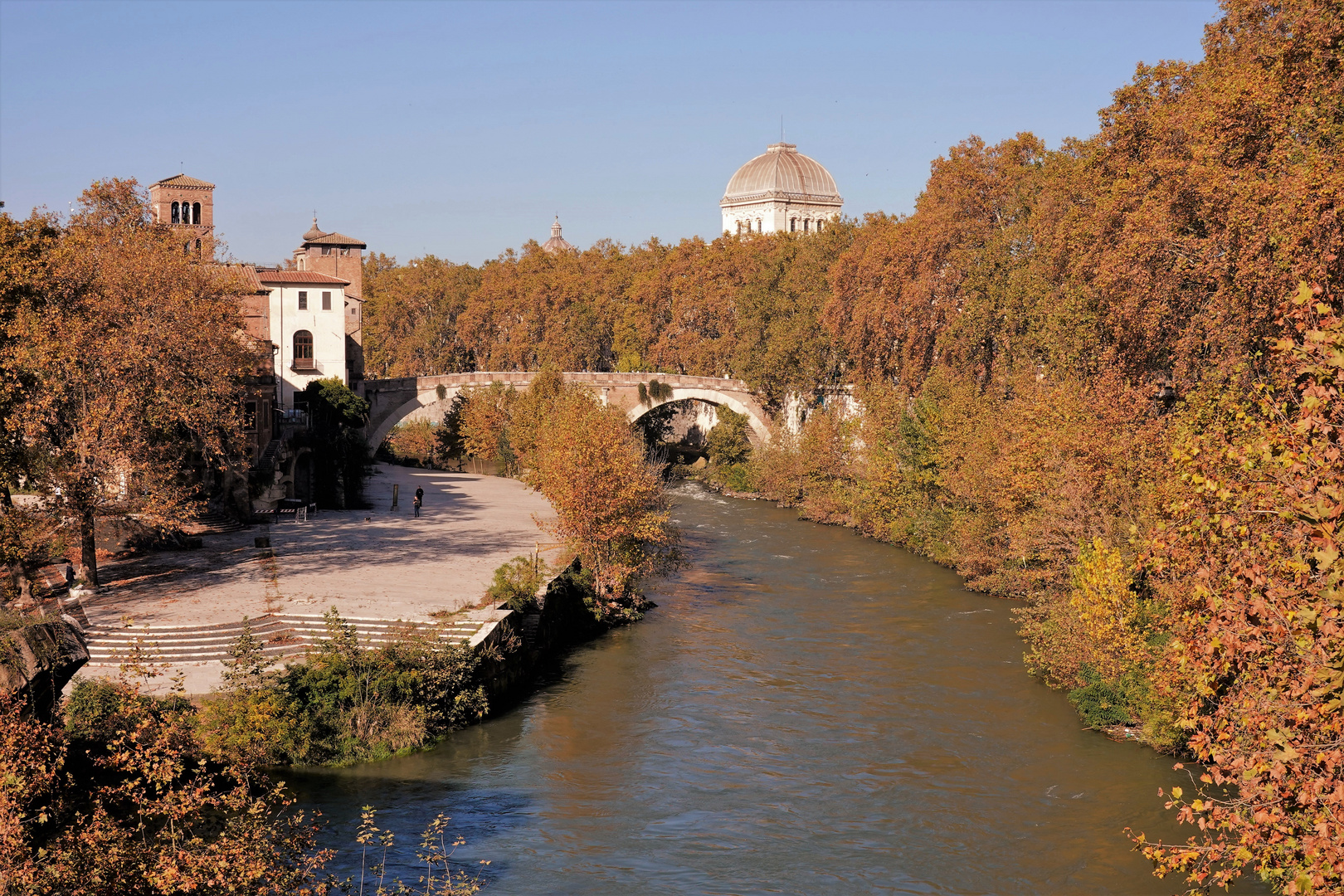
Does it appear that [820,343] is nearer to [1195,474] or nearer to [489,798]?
[489,798]

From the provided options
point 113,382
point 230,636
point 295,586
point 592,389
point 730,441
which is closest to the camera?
point 230,636

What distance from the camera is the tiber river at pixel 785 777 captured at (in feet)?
53.0

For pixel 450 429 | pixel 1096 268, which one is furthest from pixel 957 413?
pixel 450 429

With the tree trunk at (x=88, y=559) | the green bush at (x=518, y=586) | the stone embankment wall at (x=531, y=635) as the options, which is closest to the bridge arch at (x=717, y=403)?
the stone embankment wall at (x=531, y=635)

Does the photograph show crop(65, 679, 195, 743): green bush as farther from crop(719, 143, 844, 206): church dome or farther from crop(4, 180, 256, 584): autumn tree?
crop(719, 143, 844, 206): church dome

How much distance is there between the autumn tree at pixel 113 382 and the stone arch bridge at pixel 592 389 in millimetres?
31185

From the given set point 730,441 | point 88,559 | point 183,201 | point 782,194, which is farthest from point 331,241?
point 782,194

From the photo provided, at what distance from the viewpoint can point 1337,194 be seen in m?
18.4

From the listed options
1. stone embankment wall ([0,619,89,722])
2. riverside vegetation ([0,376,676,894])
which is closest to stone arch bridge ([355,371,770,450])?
riverside vegetation ([0,376,676,894])

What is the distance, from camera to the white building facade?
168 ft

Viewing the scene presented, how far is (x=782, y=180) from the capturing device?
374 feet

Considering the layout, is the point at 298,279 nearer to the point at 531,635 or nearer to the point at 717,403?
Answer: the point at 717,403

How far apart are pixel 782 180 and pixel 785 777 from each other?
9982 centimetres

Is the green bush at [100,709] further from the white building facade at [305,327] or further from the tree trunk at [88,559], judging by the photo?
the white building facade at [305,327]
